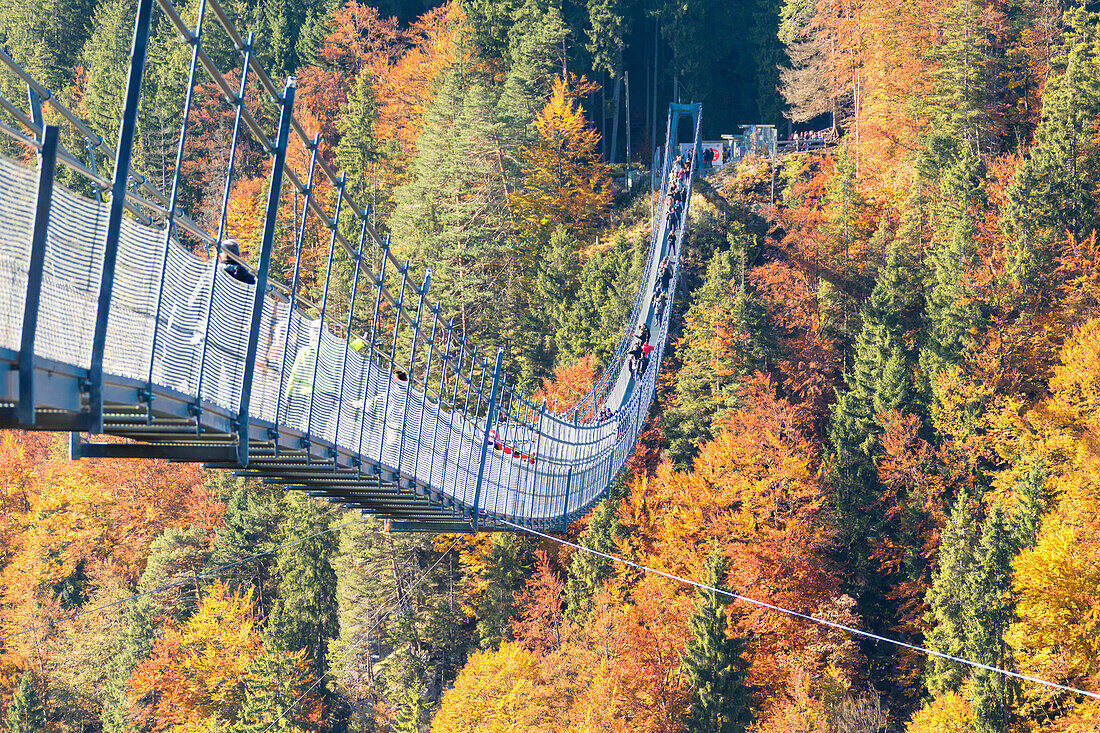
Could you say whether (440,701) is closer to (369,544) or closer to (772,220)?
(369,544)

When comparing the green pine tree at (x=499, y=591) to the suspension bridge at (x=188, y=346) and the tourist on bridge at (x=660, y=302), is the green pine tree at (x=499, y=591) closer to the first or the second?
the tourist on bridge at (x=660, y=302)

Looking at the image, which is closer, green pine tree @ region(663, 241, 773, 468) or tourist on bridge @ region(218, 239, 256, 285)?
tourist on bridge @ region(218, 239, 256, 285)

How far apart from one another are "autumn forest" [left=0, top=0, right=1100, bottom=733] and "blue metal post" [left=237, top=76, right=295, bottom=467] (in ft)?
69.4

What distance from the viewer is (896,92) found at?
3494 centimetres

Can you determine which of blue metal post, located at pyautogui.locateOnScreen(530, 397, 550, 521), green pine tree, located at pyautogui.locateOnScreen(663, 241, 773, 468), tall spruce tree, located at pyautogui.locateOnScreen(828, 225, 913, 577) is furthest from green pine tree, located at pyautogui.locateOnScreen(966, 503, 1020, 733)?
blue metal post, located at pyautogui.locateOnScreen(530, 397, 550, 521)

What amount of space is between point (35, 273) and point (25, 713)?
37.3 m

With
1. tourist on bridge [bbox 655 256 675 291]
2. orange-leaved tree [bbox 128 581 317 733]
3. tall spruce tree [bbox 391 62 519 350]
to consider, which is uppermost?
tall spruce tree [bbox 391 62 519 350]

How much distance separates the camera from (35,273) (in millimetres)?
5500

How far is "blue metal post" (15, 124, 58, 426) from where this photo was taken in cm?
530

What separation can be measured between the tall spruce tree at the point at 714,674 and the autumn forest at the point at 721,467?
0.07 metres

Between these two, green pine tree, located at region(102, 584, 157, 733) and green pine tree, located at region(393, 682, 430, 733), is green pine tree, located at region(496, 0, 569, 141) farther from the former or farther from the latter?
green pine tree, located at region(102, 584, 157, 733)

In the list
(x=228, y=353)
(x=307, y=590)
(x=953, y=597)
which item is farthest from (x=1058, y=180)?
(x=228, y=353)

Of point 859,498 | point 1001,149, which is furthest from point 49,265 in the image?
point 1001,149

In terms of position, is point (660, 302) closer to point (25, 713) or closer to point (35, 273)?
point (25, 713)
